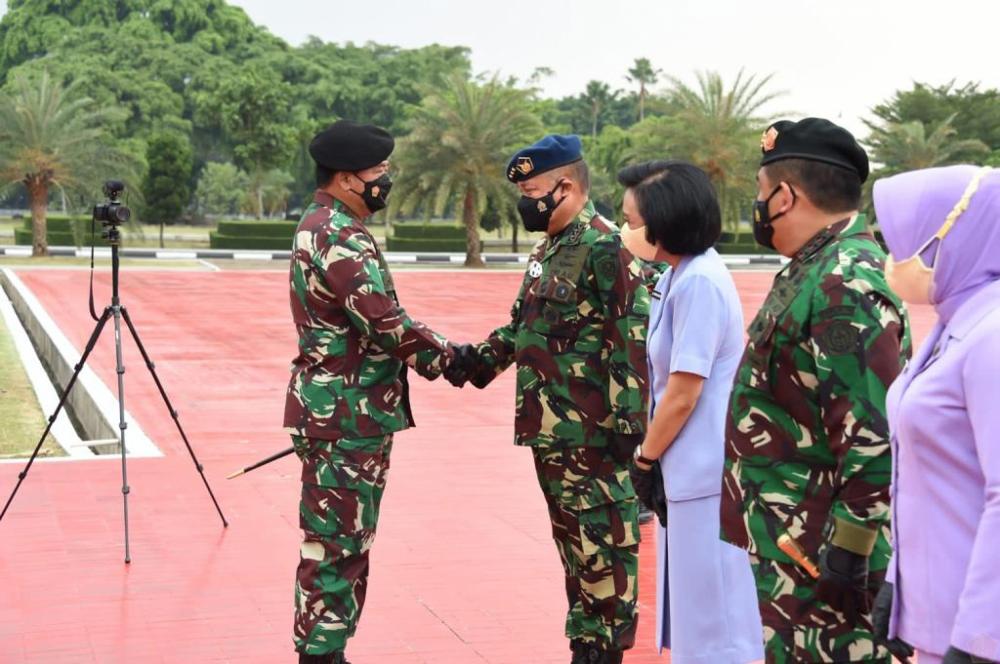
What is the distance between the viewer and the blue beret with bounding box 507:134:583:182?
178 inches

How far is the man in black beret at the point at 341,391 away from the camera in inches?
177

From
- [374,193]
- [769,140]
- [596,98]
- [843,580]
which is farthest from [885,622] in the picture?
[596,98]

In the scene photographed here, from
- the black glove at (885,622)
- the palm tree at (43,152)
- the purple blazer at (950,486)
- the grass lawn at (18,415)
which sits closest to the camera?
the purple blazer at (950,486)

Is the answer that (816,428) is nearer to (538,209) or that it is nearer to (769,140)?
(769,140)

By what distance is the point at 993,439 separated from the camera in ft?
7.48

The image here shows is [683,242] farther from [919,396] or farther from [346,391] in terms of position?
[919,396]

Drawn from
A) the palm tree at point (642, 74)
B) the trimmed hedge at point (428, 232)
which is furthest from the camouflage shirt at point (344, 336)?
the palm tree at point (642, 74)

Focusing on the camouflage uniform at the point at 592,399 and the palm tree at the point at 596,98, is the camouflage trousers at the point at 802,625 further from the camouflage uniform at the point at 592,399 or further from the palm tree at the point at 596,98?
the palm tree at the point at 596,98

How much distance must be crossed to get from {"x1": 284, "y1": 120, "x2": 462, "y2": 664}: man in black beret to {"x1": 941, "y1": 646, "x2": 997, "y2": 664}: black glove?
8.26 ft

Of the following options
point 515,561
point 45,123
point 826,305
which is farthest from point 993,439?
point 45,123

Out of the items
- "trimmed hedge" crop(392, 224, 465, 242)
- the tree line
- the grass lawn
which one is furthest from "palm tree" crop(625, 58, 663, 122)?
the grass lawn

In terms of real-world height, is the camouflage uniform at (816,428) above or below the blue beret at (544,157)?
below

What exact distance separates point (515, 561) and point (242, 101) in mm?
45200

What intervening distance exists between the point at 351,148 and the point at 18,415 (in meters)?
6.99
